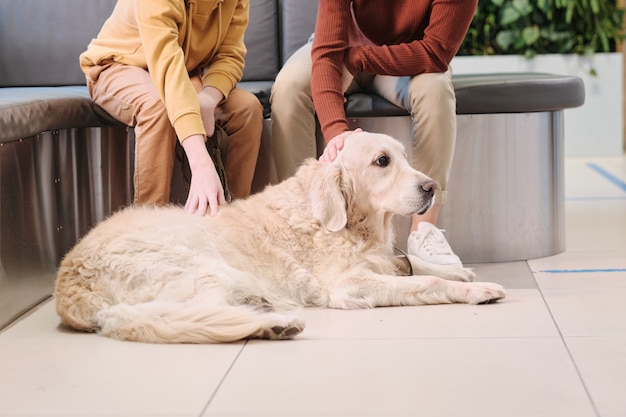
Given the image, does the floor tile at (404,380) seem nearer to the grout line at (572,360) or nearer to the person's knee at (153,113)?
the grout line at (572,360)

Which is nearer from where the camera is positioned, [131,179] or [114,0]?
[131,179]

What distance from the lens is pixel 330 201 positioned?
255 cm

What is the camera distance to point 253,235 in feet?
8.37

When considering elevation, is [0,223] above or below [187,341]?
above

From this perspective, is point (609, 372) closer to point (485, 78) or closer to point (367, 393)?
point (367, 393)

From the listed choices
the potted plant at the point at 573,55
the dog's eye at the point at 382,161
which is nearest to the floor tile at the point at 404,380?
the dog's eye at the point at 382,161

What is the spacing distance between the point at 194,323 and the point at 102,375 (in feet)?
0.89

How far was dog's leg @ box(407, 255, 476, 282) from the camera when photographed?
2725 millimetres

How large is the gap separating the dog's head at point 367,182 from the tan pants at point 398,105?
0.35 m

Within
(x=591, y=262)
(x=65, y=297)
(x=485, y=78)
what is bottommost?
(x=591, y=262)

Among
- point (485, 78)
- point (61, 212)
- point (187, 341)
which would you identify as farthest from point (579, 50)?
point (187, 341)

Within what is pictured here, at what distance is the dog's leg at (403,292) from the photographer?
246 centimetres

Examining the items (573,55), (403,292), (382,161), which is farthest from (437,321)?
(573,55)

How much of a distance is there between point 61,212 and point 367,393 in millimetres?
1543
